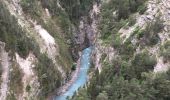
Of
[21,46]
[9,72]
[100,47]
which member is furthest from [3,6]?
[100,47]

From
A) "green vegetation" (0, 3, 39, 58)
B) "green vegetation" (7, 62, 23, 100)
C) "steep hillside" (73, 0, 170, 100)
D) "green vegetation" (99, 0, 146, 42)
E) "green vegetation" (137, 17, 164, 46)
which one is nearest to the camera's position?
"steep hillside" (73, 0, 170, 100)

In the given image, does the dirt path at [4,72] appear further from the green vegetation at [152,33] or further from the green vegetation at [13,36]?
the green vegetation at [152,33]

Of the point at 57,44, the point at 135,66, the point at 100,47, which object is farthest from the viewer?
the point at 57,44

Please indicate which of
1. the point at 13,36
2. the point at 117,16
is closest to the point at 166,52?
the point at 117,16

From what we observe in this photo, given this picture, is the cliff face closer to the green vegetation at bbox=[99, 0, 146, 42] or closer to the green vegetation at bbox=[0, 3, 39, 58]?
the green vegetation at bbox=[0, 3, 39, 58]

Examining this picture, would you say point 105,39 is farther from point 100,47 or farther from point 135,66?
point 135,66

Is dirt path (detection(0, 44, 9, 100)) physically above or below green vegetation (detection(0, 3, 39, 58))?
below

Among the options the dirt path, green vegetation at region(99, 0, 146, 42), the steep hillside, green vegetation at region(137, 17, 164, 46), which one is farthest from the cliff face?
green vegetation at region(137, 17, 164, 46)

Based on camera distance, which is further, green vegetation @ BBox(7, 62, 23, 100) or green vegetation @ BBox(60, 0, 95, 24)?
green vegetation @ BBox(60, 0, 95, 24)
